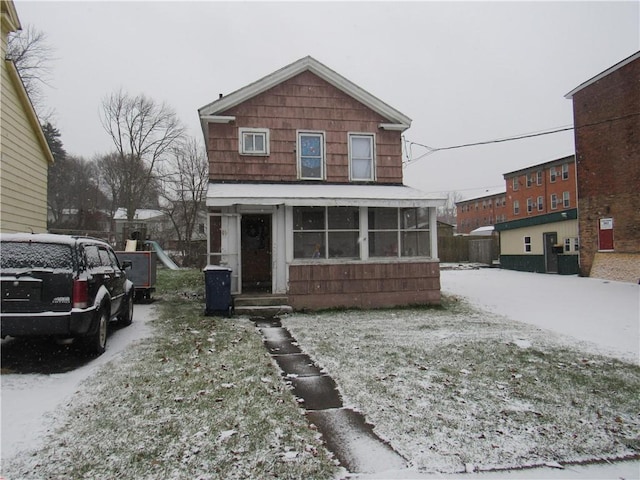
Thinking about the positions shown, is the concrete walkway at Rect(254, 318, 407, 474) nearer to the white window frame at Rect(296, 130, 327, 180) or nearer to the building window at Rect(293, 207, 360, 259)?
the building window at Rect(293, 207, 360, 259)

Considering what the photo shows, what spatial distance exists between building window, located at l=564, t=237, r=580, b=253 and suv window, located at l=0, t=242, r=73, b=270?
22046mm

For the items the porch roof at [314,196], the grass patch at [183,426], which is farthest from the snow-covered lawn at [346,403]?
the porch roof at [314,196]

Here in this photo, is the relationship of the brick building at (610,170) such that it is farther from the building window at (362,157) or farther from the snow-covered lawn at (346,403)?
the building window at (362,157)

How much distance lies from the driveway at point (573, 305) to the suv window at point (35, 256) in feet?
28.2

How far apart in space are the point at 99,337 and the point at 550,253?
73.5 feet

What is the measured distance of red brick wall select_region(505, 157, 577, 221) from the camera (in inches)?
1313

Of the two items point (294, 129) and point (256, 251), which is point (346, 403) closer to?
point (256, 251)

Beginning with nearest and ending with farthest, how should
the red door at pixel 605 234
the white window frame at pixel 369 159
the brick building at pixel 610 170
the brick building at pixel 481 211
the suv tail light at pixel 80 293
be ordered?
the suv tail light at pixel 80 293, the white window frame at pixel 369 159, the brick building at pixel 610 170, the red door at pixel 605 234, the brick building at pixel 481 211

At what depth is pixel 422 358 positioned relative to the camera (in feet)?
19.9

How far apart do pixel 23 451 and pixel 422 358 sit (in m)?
4.95

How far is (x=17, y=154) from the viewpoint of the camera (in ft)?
31.1

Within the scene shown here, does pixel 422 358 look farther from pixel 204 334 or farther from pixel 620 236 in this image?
pixel 620 236

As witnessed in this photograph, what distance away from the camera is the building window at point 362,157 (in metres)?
12.7

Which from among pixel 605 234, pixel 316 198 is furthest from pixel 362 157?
pixel 605 234
